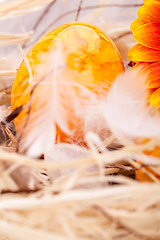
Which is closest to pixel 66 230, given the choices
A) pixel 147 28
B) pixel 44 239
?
pixel 44 239

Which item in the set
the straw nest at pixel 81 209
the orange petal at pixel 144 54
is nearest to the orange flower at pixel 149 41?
the orange petal at pixel 144 54

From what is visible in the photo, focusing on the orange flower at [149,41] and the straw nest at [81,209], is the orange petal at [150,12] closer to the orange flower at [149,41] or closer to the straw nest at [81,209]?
the orange flower at [149,41]

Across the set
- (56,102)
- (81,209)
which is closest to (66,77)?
(56,102)

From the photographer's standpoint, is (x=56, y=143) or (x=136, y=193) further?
(x=56, y=143)

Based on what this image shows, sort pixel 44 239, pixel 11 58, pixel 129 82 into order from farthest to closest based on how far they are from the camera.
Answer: pixel 11 58
pixel 129 82
pixel 44 239

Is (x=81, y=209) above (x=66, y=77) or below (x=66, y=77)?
below

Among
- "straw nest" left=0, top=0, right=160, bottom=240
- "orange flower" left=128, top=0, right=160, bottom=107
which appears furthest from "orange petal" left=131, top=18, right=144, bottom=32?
"straw nest" left=0, top=0, right=160, bottom=240

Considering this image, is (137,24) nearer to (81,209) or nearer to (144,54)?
(144,54)

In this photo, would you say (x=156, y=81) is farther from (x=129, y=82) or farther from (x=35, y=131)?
(x=35, y=131)

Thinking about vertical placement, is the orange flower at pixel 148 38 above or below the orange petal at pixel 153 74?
above
